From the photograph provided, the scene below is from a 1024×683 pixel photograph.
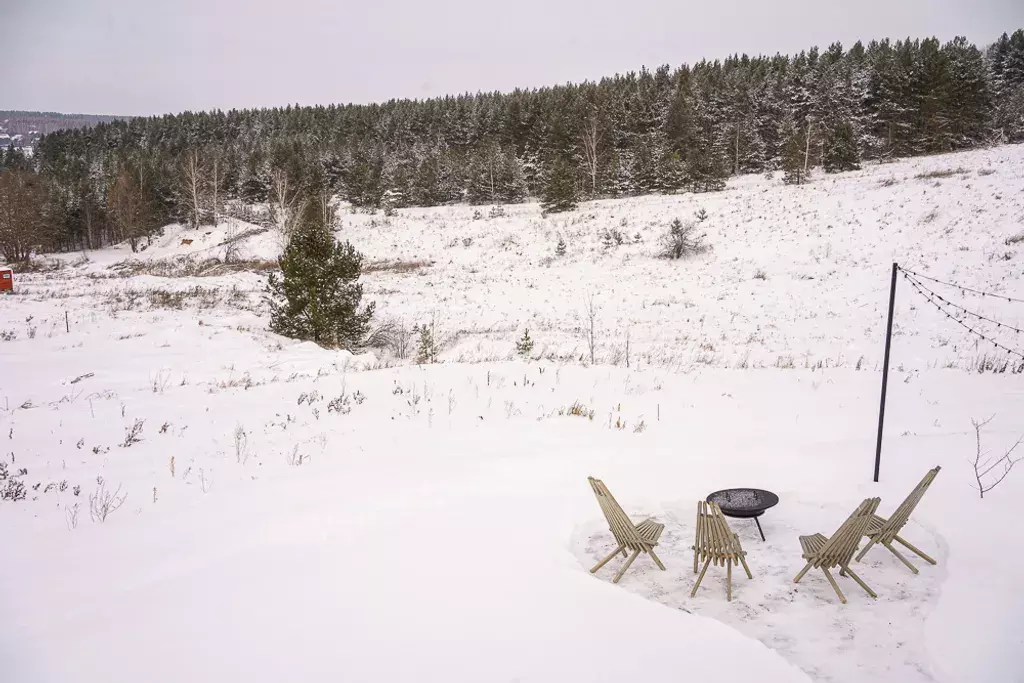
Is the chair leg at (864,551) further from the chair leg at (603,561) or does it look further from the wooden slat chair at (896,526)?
the chair leg at (603,561)

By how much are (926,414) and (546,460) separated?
6.78 metres

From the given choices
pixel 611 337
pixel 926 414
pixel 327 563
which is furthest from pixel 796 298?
pixel 327 563

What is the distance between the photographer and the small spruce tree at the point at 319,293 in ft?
50.5

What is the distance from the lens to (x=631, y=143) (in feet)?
198

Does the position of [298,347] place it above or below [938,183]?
below

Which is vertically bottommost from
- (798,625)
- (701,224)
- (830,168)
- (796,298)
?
(798,625)

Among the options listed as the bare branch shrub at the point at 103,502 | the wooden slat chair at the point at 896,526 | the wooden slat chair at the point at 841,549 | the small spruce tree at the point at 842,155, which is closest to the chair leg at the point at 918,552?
the wooden slat chair at the point at 896,526

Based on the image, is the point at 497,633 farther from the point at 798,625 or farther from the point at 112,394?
the point at 112,394

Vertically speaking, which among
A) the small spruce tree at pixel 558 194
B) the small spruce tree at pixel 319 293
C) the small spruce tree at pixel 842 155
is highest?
the small spruce tree at pixel 842 155

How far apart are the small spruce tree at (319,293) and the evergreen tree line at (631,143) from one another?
985 inches

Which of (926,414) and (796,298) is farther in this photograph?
(796,298)

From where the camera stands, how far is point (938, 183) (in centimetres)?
2919

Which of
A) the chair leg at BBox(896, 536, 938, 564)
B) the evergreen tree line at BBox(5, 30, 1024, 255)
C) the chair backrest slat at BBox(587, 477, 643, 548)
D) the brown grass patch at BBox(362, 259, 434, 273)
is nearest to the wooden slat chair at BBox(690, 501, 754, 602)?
the chair backrest slat at BBox(587, 477, 643, 548)

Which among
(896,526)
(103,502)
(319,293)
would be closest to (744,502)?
(896,526)
